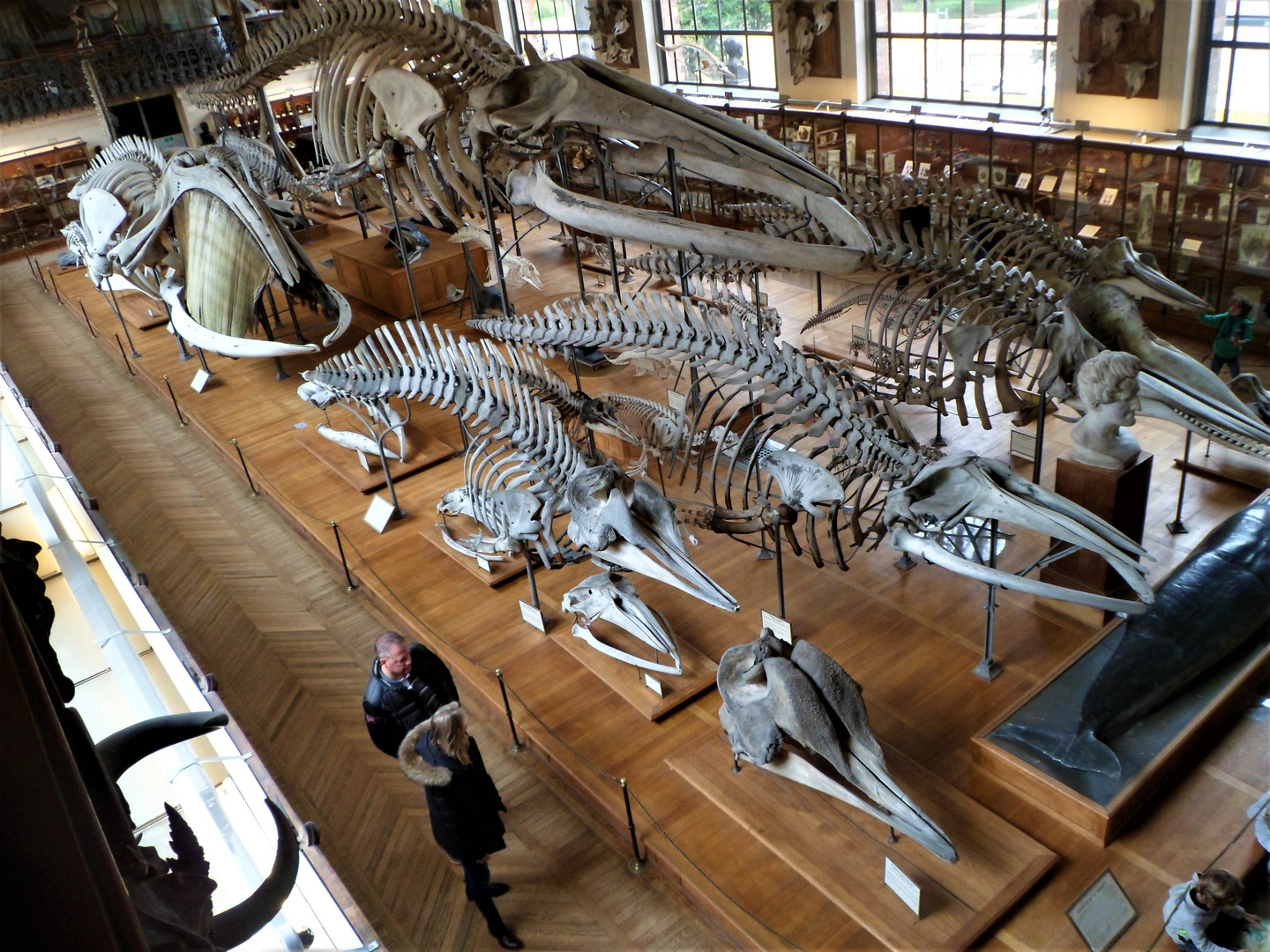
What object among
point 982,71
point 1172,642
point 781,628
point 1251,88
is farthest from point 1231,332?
point 982,71

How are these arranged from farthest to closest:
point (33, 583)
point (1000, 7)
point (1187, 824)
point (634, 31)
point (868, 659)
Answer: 1. point (634, 31)
2. point (1000, 7)
3. point (868, 659)
4. point (1187, 824)
5. point (33, 583)

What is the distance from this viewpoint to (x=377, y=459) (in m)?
8.34

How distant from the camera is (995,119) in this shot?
11477mm

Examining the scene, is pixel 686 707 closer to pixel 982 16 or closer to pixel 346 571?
pixel 346 571

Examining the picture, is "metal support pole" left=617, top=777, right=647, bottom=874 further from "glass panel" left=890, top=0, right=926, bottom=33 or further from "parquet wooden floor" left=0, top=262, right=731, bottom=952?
"glass panel" left=890, top=0, right=926, bottom=33

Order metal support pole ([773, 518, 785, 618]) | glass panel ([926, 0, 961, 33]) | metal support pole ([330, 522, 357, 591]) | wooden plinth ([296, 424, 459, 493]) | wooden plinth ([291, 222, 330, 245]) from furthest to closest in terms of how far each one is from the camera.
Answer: wooden plinth ([291, 222, 330, 245])
glass panel ([926, 0, 961, 33])
wooden plinth ([296, 424, 459, 493])
metal support pole ([330, 522, 357, 591])
metal support pole ([773, 518, 785, 618])

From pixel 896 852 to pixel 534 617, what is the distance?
8.60 feet

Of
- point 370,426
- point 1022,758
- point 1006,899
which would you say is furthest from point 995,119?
point 1006,899

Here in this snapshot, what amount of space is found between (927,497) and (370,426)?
485 centimetres

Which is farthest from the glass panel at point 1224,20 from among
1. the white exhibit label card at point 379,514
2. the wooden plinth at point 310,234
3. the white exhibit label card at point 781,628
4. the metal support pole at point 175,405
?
the wooden plinth at point 310,234

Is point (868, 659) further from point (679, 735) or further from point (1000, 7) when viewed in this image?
point (1000, 7)

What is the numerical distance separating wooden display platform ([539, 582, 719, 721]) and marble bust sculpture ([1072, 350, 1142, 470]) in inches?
98.5

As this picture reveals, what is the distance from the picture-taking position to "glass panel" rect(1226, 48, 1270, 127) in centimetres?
988

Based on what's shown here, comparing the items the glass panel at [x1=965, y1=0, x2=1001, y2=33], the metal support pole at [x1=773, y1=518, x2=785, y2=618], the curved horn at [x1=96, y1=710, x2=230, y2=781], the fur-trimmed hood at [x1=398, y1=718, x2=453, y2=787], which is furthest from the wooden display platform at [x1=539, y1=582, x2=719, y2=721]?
the glass panel at [x1=965, y1=0, x2=1001, y2=33]
